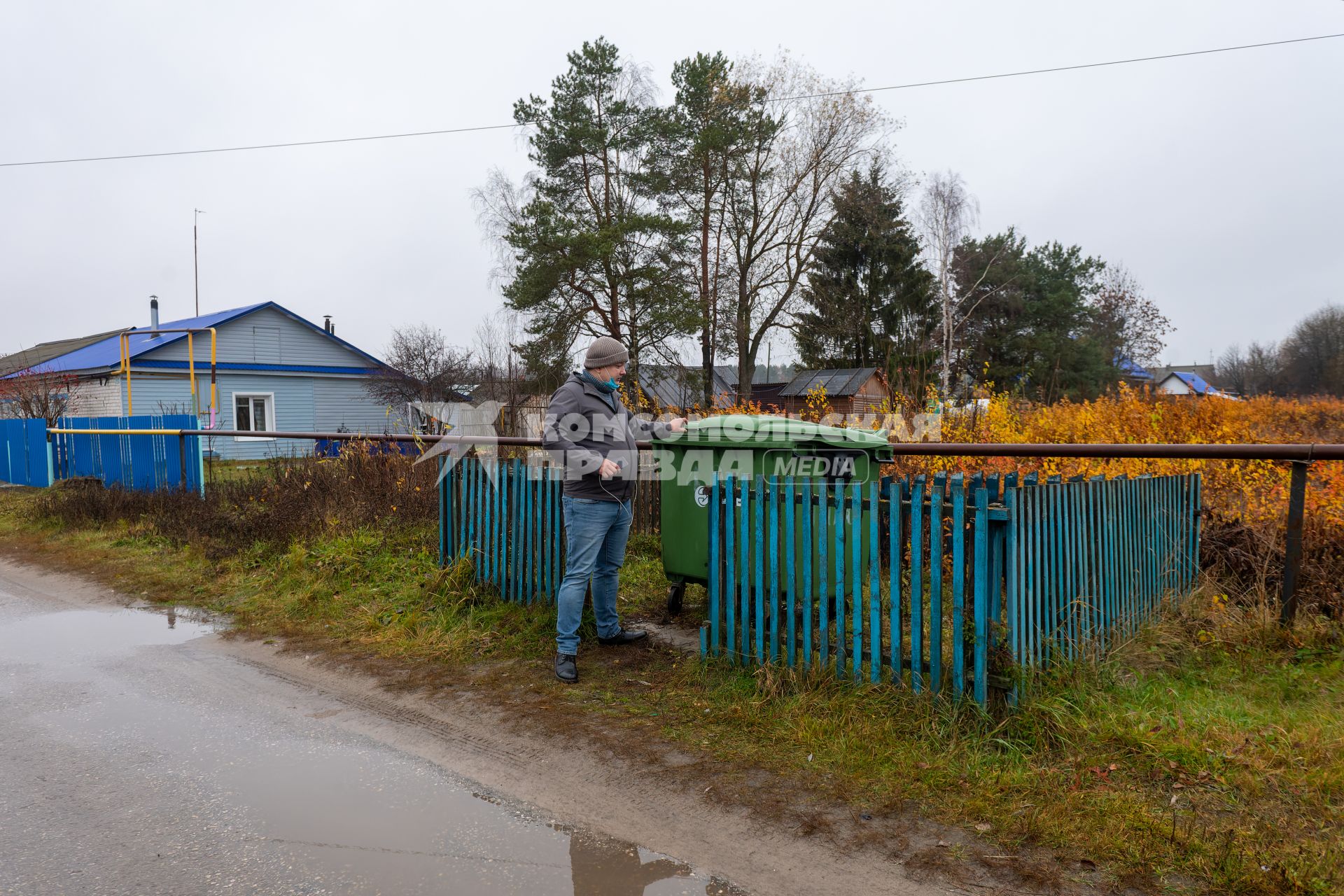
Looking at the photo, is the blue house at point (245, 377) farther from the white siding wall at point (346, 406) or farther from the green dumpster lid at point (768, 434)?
the green dumpster lid at point (768, 434)

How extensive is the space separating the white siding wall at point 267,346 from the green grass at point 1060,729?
2143 cm

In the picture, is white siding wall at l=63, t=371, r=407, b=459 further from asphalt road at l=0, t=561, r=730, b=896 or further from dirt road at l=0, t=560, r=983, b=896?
dirt road at l=0, t=560, r=983, b=896

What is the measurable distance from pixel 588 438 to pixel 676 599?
149 cm

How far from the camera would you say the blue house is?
74.3 ft

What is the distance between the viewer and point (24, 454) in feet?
45.1

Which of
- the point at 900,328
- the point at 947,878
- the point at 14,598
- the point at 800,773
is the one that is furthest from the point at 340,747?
the point at 900,328

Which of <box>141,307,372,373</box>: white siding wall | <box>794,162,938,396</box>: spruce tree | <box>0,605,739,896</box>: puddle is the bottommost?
<box>0,605,739,896</box>: puddle

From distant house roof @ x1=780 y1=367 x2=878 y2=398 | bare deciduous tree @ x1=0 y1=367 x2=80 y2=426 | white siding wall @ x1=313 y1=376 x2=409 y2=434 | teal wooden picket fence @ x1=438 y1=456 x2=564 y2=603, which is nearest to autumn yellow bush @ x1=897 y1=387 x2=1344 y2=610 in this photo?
teal wooden picket fence @ x1=438 y1=456 x2=564 y2=603

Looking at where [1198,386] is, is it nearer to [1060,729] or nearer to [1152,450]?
[1152,450]

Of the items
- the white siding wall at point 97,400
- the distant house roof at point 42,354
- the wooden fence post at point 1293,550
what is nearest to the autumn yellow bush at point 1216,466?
the wooden fence post at point 1293,550

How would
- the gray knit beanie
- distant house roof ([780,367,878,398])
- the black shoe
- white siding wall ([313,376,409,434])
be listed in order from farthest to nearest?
distant house roof ([780,367,878,398]), white siding wall ([313,376,409,434]), the black shoe, the gray knit beanie

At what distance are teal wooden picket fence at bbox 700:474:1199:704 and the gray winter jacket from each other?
23.1 inches

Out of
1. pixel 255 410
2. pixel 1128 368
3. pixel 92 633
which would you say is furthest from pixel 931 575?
pixel 1128 368

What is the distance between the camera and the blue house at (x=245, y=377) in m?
22.6
